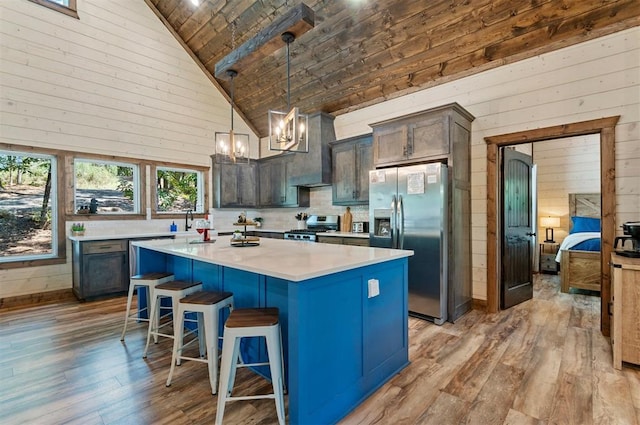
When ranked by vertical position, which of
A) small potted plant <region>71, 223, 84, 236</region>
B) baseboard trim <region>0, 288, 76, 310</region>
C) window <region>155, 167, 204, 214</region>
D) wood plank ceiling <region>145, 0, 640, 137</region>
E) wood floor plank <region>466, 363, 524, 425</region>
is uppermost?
wood plank ceiling <region>145, 0, 640, 137</region>

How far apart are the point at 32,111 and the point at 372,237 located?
490cm

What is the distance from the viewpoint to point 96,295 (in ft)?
13.9

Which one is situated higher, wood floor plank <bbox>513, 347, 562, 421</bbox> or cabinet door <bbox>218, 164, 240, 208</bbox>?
cabinet door <bbox>218, 164, 240, 208</bbox>

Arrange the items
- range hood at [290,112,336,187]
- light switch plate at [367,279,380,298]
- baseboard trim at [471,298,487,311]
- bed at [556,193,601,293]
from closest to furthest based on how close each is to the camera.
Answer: light switch plate at [367,279,380,298], baseboard trim at [471,298,487,311], bed at [556,193,601,293], range hood at [290,112,336,187]

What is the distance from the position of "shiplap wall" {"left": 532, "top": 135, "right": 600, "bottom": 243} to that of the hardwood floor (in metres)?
3.68

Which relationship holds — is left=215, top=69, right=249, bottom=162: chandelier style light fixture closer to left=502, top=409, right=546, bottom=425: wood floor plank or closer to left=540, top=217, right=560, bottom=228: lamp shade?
left=502, top=409, right=546, bottom=425: wood floor plank

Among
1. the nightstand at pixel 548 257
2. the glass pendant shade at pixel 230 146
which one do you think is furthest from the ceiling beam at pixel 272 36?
the nightstand at pixel 548 257

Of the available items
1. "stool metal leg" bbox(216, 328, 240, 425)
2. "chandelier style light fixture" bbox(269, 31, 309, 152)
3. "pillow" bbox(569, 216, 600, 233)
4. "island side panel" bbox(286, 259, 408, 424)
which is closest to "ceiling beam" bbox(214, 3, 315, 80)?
"chandelier style light fixture" bbox(269, 31, 309, 152)

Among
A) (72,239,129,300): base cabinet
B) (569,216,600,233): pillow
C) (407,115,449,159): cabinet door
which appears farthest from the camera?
(569,216,600,233): pillow

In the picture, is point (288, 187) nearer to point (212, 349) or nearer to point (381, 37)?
point (381, 37)

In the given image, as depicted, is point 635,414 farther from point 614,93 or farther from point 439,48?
point 439,48

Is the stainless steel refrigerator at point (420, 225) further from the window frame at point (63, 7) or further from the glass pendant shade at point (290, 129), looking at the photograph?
the window frame at point (63, 7)

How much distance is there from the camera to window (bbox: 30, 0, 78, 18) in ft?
14.1

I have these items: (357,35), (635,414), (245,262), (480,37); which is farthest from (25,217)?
(635,414)
